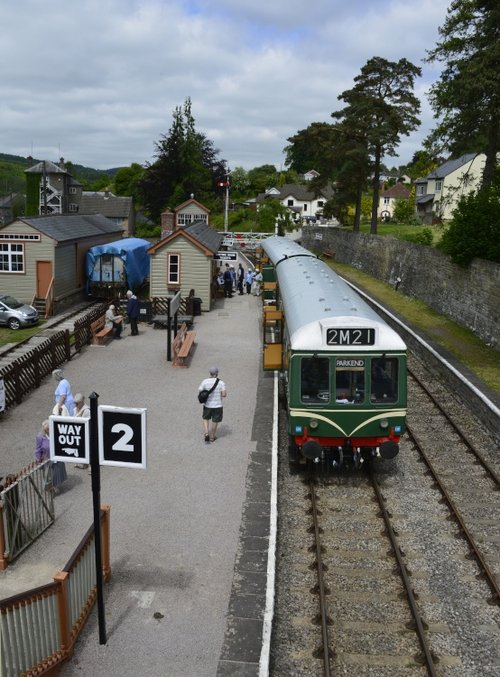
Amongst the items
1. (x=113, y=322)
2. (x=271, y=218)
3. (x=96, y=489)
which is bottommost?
(x=96, y=489)

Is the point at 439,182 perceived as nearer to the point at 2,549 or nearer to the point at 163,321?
the point at 163,321

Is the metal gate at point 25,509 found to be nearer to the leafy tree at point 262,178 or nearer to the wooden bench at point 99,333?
the wooden bench at point 99,333

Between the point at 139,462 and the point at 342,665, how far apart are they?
323 centimetres

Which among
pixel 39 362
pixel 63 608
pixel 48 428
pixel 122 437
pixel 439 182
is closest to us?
pixel 63 608

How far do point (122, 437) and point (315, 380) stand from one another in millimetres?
5245

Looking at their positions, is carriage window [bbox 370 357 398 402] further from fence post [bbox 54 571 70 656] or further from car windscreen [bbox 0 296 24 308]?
car windscreen [bbox 0 296 24 308]

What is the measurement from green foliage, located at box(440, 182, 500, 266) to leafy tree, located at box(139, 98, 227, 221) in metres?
50.3

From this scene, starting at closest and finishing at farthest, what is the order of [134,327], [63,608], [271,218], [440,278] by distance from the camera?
[63,608], [134,327], [440,278], [271,218]

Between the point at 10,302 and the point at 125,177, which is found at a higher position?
the point at 125,177

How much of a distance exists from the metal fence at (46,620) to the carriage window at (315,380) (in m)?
5.03

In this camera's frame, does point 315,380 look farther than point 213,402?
No

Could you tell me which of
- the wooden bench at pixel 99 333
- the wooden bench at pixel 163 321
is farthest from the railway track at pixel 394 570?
the wooden bench at pixel 163 321

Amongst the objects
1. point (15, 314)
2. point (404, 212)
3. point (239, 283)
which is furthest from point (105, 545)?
point (404, 212)

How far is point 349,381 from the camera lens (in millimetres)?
11344
